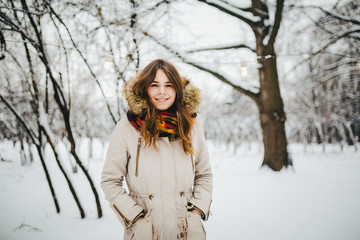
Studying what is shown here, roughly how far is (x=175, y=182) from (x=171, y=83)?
2.50 ft

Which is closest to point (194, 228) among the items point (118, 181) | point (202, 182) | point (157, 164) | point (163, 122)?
point (202, 182)

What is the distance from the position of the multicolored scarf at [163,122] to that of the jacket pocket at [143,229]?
1.99 feet

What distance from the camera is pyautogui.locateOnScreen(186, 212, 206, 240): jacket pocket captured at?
4.22ft

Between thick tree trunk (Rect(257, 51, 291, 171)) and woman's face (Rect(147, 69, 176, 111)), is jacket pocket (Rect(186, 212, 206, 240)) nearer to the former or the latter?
woman's face (Rect(147, 69, 176, 111))

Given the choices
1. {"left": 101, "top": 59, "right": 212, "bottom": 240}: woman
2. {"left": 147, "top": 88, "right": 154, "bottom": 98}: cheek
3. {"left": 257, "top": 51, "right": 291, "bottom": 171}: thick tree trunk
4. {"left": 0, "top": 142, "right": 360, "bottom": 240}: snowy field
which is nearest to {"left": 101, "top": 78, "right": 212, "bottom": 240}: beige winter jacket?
{"left": 101, "top": 59, "right": 212, "bottom": 240}: woman

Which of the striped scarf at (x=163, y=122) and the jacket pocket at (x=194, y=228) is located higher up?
the striped scarf at (x=163, y=122)

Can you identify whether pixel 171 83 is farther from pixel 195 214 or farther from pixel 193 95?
pixel 195 214

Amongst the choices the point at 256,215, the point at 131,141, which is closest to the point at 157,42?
the point at 131,141

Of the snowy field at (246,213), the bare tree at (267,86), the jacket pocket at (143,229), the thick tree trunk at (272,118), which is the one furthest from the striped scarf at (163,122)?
the thick tree trunk at (272,118)

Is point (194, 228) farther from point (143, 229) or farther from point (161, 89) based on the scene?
point (161, 89)

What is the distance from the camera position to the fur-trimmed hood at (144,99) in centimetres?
142

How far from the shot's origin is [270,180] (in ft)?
15.6

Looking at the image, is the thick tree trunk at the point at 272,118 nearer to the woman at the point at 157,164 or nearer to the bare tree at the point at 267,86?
the bare tree at the point at 267,86

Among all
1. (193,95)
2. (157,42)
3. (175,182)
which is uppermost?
(157,42)
